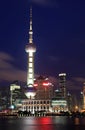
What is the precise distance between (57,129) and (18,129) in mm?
10396

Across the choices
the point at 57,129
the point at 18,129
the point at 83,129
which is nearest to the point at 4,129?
the point at 18,129

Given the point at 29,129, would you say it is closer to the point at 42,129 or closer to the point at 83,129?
the point at 42,129

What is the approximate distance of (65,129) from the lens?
363 feet

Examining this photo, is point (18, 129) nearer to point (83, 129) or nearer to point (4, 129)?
point (4, 129)

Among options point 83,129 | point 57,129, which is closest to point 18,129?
point 57,129

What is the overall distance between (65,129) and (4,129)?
16.2 m

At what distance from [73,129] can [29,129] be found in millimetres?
11697

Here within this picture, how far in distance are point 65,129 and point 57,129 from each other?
2389 millimetres

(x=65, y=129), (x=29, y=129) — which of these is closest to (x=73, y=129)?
(x=65, y=129)

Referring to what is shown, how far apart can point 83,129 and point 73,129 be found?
9.51 ft

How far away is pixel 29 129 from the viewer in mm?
111875

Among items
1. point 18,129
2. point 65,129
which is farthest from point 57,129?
point 18,129

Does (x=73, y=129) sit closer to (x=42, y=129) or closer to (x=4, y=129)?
(x=42, y=129)

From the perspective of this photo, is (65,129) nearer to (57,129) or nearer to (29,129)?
(57,129)
